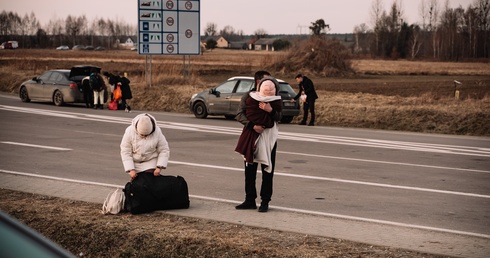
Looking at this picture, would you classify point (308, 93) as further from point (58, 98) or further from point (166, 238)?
point (166, 238)

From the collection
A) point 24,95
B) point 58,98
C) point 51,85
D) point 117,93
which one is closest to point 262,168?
point 117,93

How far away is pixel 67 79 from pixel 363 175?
66.6ft

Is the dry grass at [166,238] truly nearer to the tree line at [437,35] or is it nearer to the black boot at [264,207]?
the black boot at [264,207]

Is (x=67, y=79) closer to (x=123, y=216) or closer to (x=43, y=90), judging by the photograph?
(x=43, y=90)

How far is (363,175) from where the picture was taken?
12961mm

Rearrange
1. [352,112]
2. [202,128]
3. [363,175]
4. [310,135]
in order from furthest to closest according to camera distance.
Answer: [352,112]
[202,128]
[310,135]
[363,175]

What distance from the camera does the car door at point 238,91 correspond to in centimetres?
2495

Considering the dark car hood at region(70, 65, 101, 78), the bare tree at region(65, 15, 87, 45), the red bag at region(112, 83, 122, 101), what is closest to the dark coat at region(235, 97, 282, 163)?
the red bag at region(112, 83, 122, 101)

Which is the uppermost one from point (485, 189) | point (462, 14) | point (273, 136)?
point (462, 14)

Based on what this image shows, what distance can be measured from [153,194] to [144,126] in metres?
0.84

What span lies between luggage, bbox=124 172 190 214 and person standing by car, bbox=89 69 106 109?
66.5 feet

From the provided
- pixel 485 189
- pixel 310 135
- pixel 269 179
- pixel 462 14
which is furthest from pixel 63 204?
pixel 462 14

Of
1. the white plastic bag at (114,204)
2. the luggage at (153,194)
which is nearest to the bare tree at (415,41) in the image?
the luggage at (153,194)

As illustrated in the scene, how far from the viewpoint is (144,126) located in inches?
352
